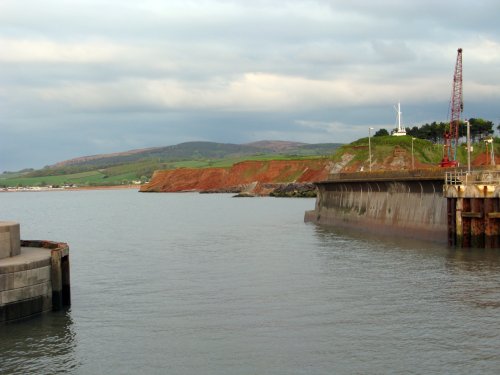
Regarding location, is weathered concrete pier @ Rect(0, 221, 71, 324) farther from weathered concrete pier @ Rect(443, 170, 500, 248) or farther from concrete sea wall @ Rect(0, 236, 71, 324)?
weathered concrete pier @ Rect(443, 170, 500, 248)

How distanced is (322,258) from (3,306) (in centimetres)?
2614

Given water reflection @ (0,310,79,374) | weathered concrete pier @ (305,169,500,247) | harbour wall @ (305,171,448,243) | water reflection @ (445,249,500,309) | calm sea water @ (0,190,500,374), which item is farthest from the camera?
harbour wall @ (305,171,448,243)

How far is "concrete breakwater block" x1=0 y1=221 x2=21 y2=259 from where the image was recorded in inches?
1110

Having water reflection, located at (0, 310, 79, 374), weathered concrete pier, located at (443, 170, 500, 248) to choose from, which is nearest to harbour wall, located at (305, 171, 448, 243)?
weathered concrete pier, located at (443, 170, 500, 248)

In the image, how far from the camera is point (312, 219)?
84.3 meters

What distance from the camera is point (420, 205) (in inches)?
2152

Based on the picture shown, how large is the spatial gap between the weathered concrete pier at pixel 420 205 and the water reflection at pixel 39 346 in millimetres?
28299

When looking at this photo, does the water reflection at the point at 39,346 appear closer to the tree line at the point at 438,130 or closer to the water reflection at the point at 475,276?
the water reflection at the point at 475,276

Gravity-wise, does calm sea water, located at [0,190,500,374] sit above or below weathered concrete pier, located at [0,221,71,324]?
below

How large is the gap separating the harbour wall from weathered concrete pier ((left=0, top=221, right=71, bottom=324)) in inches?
1192

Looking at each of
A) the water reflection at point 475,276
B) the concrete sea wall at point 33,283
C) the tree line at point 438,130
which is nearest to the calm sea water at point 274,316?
the water reflection at point 475,276

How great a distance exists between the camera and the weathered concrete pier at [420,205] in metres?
45.5

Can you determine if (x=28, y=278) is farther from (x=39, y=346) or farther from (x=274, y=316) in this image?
(x=274, y=316)

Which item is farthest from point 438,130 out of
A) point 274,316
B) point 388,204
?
point 274,316
